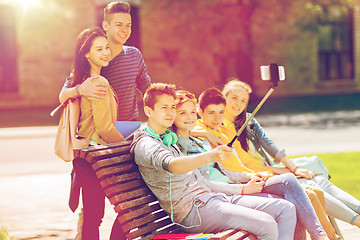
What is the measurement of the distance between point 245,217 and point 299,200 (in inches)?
22.0

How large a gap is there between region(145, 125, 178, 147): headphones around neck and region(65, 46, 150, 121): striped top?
2.77ft

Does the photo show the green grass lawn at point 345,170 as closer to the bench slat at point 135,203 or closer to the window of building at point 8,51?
the bench slat at point 135,203

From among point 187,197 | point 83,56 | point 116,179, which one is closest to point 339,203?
point 187,197

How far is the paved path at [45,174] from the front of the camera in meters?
5.57

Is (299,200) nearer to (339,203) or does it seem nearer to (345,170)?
(339,203)

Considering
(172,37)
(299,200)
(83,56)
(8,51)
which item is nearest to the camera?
(299,200)

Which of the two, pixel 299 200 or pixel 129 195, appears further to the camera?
pixel 299 200

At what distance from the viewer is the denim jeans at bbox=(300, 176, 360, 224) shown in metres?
4.37

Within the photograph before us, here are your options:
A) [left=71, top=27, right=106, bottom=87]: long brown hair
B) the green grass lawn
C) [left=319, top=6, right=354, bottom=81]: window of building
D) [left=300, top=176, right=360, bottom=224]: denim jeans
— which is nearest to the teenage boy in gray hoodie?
[left=71, top=27, right=106, bottom=87]: long brown hair

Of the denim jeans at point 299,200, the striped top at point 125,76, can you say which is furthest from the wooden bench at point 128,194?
the striped top at point 125,76

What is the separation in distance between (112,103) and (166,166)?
86cm

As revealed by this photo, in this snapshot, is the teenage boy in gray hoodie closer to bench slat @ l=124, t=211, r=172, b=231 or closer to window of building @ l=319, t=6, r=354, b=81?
bench slat @ l=124, t=211, r=172, b=231

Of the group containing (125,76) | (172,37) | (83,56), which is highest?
(83,56)

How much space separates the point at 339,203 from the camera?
4402mm
